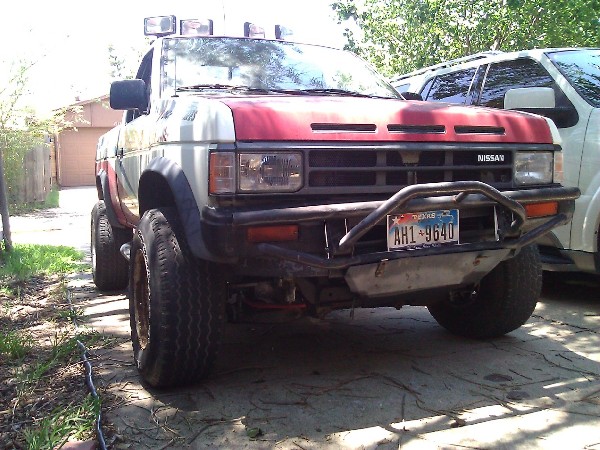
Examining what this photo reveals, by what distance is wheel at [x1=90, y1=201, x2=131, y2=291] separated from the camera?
571 cm

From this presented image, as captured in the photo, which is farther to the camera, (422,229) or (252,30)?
(252,30)

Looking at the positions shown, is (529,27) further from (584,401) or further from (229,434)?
(229,434)

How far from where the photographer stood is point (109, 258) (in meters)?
5.71

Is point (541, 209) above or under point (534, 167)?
under

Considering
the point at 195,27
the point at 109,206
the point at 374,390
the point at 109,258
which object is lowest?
the point at 374,390

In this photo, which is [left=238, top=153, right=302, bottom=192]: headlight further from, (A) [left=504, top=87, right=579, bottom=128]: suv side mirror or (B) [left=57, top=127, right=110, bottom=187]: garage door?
(B) [left=57, top=127, right=110, bottom=187]: garage door

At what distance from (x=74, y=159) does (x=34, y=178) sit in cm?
1230

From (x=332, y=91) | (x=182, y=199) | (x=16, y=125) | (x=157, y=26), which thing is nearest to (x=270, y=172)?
(x=182, y=199)

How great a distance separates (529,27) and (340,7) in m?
6.31

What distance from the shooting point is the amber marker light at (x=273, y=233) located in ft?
8.62

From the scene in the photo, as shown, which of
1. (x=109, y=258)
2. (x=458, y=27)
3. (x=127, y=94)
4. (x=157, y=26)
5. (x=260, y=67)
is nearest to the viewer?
(x=127, y=94)

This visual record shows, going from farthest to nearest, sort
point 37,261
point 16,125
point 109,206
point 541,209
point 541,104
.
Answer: point 16,125
point 37,261
point 109,206
point 541,104
point 541,209

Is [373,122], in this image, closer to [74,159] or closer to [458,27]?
[458,27]

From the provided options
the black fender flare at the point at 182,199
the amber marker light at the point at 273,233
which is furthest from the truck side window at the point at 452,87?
the amber marker light at the point at 273,233
